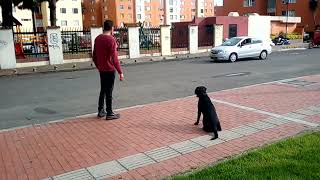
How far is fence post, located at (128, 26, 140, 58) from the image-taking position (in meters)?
24.8

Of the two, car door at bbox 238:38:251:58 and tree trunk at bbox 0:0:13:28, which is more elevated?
tree trunk at bbox 0:0:13:28

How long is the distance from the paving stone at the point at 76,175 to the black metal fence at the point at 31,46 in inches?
711

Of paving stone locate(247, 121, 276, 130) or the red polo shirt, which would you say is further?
the red polo shirt

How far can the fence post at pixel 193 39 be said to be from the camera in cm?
2811

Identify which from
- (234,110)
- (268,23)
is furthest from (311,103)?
(268,23)

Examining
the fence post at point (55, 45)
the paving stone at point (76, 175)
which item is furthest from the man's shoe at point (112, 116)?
the fence post at point (55, 45)

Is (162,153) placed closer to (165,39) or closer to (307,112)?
(307,112)

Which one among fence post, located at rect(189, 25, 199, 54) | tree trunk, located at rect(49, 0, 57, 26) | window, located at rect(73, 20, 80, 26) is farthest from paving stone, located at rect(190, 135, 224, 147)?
window, located at rect(73, 20, 80, 26)

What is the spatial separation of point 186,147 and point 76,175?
5.92 feet

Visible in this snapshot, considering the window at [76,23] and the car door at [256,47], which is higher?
the window at [76,23]

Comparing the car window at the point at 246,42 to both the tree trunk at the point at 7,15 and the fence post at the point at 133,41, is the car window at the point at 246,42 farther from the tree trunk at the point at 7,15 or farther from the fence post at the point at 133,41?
the tree trunk at the point at 7,15

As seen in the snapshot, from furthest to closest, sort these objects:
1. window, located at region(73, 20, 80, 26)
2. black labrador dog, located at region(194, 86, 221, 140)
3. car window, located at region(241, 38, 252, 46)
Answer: window, located at region(73, 20, 80, 26)
car window, located at region(241, 38, 252, 46)
black labrador dog, located at region(194, 86, 221, 140)

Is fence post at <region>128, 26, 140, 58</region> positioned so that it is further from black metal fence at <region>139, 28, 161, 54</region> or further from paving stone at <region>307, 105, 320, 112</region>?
paving stone at <region>307, 105, 320, 112</region>

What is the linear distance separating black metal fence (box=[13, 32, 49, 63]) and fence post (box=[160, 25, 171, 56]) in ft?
27.9
